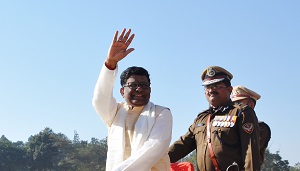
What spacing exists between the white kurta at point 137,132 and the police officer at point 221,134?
1.05m

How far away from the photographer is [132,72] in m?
5.04

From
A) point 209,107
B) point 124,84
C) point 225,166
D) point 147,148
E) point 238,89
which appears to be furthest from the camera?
point 238,89

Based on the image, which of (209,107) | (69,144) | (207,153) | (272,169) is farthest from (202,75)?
(69,144)

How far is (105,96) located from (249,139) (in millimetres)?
1708

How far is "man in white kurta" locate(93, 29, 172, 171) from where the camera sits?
471 cm

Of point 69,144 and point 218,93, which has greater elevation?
point 69,144

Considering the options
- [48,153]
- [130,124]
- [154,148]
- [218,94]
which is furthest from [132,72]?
[48,153]

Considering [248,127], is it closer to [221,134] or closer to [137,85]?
[221,134]

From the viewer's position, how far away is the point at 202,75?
6375 mm

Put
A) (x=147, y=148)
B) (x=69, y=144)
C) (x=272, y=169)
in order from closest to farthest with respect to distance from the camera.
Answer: (x=147, y=148)
(x=272, y=169)
(x=69, y=144)

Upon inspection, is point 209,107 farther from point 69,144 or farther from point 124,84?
point 69,144

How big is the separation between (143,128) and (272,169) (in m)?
51.5

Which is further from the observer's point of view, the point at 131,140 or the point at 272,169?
the point at 272,169

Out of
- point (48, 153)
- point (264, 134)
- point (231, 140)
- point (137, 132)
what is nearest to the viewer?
point (137, 132)
